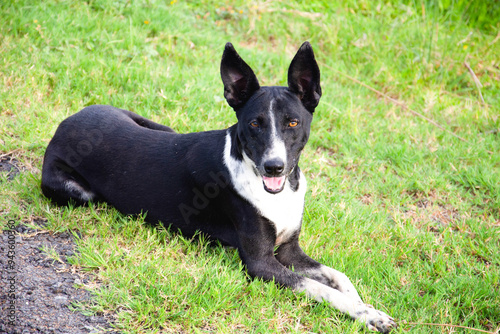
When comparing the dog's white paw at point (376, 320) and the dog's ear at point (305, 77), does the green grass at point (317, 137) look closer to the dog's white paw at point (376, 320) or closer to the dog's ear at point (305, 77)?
the dog's white paw at point (376, 320)

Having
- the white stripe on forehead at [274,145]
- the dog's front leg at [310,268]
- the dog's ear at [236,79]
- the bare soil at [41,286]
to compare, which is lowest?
the bare soil at [41,286]

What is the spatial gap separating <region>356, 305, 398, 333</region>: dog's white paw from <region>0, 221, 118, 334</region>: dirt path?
1574 mm

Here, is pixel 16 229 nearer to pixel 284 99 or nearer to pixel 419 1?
pixel 284 99

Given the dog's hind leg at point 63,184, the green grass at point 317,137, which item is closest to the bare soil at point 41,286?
the green grass at point 317,137

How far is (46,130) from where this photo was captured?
15.6 ft

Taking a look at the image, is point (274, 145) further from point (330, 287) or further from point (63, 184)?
point (63, 184)

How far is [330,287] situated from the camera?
11.0ft

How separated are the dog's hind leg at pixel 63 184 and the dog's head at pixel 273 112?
4.50ft

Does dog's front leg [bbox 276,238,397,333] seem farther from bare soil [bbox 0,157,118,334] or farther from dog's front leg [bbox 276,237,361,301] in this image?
bare soil [bbox 0,157,118,334]

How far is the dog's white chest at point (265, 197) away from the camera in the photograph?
11.4ft

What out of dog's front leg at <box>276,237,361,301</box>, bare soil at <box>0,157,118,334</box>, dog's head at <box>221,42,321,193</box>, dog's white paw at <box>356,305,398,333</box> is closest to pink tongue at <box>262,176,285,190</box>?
dog's head at <box>221,42,321,193</box>

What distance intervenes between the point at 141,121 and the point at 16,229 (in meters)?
1.49

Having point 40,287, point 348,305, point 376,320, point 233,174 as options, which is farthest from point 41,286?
point 376,320

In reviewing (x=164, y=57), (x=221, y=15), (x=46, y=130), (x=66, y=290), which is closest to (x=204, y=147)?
(x=66, y=290)
